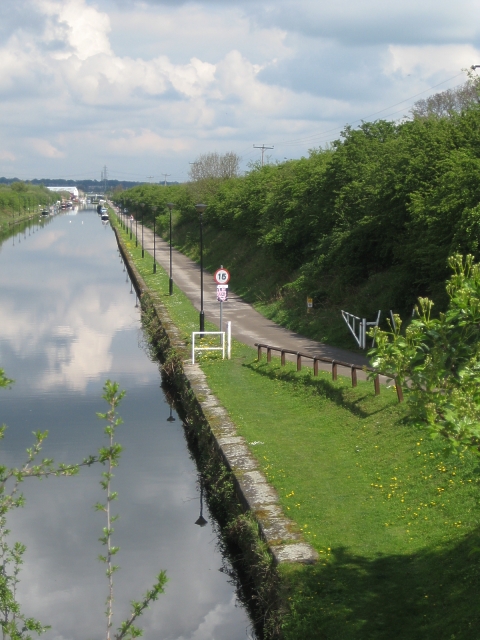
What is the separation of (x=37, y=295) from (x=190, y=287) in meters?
9.78

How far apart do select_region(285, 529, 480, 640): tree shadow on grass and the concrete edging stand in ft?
1.52

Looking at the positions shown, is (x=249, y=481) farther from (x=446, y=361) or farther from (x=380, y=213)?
(x=380, y=213)

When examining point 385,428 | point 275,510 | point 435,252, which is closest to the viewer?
point 275,510

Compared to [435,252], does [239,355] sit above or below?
below

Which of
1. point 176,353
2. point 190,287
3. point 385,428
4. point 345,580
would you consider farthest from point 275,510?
point 190,287

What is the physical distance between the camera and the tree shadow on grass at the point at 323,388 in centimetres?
1528

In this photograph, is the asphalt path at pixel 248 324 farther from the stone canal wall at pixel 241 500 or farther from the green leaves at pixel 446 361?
the green leaves at pixel 446 361

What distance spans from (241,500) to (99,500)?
390 cm

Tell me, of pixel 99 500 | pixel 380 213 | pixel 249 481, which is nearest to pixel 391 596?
pixel 249 481

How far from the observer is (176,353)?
23.2 metres

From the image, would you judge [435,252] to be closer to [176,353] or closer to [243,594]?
[176,353]

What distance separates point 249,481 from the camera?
40.3ft

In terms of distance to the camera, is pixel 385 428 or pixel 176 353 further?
pixel 176 353

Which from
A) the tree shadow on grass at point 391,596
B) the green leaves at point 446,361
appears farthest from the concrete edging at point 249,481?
the green leaves at point 446,361
